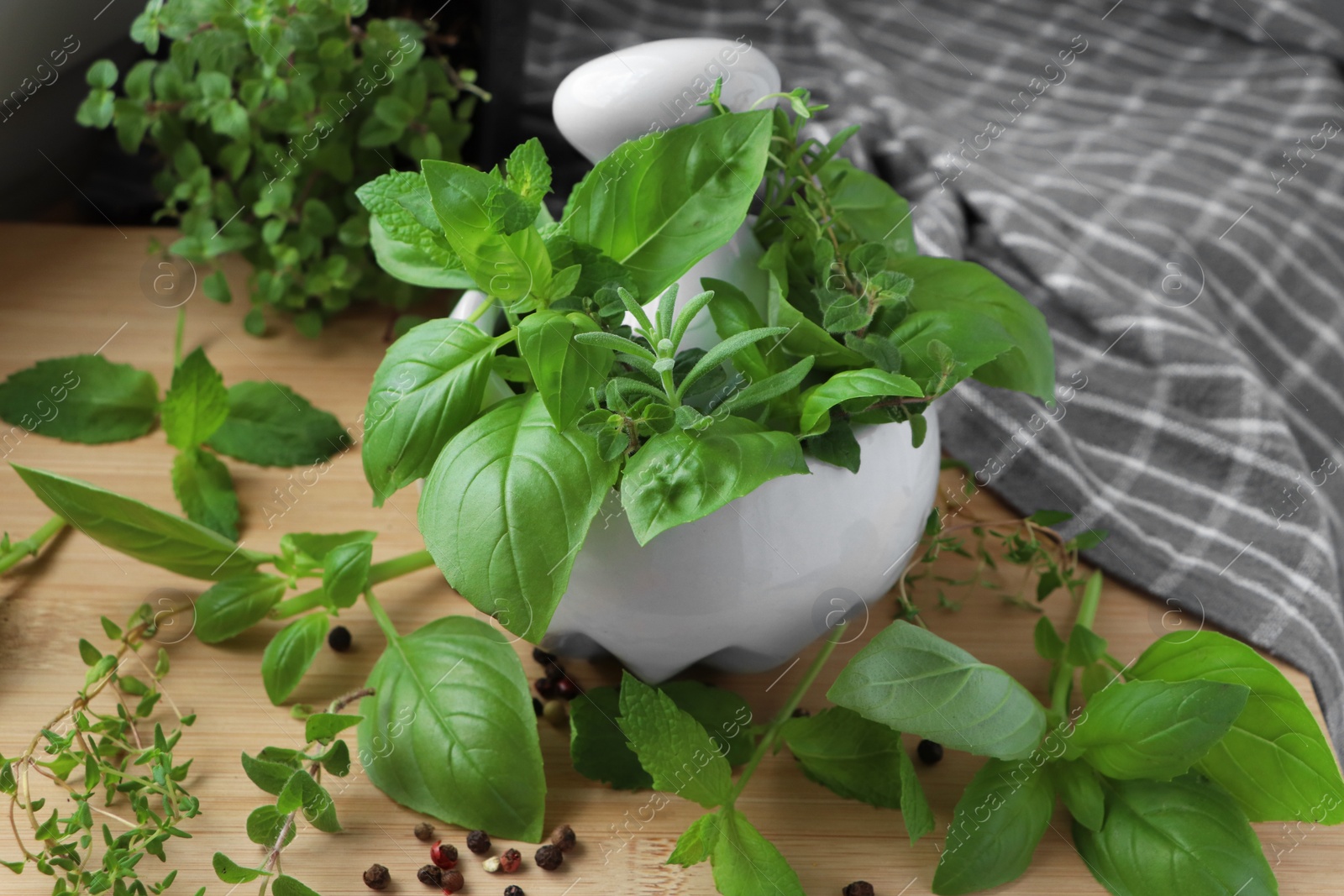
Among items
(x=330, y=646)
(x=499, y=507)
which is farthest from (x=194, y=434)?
(x=499, y=507)

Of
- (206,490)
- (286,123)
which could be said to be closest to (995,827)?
(206,490)

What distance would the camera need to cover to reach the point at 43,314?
804 mm

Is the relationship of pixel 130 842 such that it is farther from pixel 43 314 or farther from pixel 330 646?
pixel 43 314

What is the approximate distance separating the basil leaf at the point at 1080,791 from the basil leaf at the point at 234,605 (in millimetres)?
383

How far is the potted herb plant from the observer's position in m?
0.43

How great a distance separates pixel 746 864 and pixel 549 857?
86 mm

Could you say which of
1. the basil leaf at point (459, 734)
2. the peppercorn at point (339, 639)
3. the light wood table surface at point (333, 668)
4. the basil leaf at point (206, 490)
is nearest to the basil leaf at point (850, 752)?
the light wood table surface at point (333, 668)

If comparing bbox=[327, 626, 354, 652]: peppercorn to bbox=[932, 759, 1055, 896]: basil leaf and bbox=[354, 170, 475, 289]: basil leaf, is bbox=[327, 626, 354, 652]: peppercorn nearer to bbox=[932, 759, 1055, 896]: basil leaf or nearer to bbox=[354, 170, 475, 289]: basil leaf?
bbox=[354, 170, 475, 289]: basil leaf

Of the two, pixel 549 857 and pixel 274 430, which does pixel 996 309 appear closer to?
pixel 549 857

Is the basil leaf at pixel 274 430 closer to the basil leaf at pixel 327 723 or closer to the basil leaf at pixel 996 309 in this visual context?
the basil leaf at pixel 327 723

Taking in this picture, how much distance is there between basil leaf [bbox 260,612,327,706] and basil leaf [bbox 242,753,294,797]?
0.06m

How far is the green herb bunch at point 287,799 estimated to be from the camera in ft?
1.50

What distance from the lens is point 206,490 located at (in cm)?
68

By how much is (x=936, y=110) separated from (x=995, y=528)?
0.38 meters
